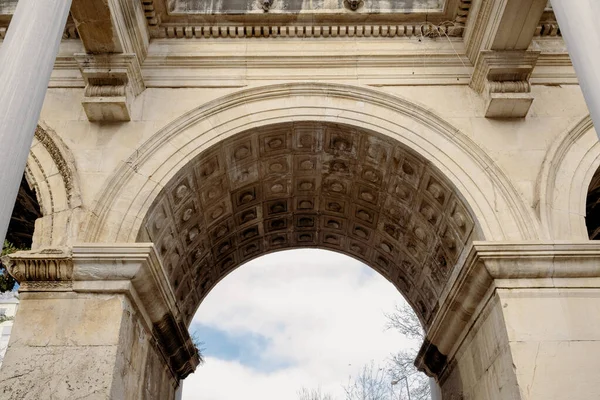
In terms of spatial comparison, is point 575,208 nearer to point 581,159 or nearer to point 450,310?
point 581,159

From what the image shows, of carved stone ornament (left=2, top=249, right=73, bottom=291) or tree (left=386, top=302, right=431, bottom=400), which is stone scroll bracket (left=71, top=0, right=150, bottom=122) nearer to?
carved stone ornament (left=2, top=249, right=73, bottom=291)

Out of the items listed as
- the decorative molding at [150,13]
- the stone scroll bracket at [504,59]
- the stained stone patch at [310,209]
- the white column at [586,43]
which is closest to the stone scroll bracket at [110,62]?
the decorative molding at [150,13]

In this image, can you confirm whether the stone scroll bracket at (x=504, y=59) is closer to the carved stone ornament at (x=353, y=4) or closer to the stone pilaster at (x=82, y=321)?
the carved stone ornament at (x=353, y=4)

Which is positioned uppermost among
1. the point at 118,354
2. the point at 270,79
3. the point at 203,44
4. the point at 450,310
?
the point at 203,44

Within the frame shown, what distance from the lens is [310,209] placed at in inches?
400

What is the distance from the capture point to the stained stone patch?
8000 millimetres

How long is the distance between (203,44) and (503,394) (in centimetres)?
620

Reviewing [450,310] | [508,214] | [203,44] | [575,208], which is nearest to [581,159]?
[575,208]

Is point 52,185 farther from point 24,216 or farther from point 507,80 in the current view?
point 507,80

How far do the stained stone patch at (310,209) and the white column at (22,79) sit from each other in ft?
8.83

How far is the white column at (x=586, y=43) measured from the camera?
4.64 m

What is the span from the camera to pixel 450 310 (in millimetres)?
7746

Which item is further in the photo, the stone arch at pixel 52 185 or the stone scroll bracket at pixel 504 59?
the stone scroll bracket at pixel 504 59

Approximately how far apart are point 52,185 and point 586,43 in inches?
245
